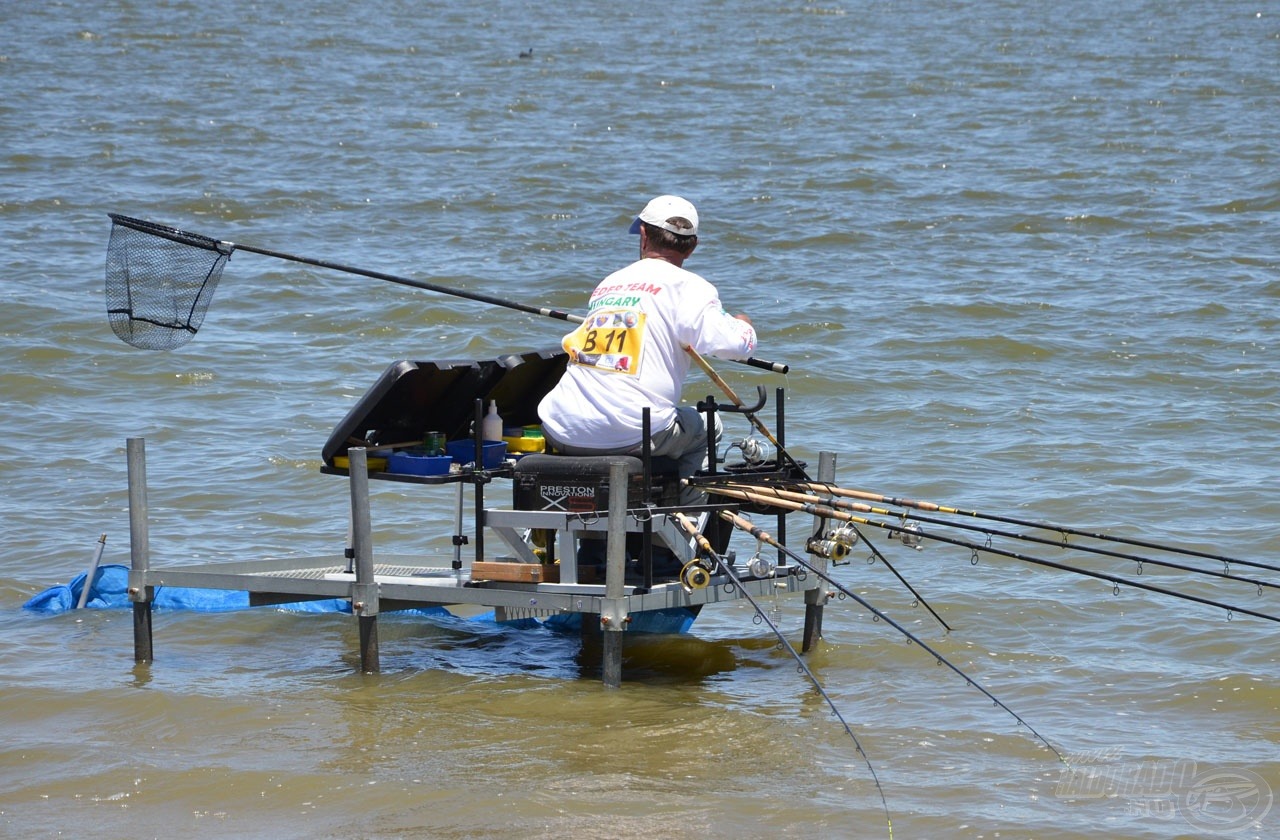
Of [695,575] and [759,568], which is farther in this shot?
[759,568]

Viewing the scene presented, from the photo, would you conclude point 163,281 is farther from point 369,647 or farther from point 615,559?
point 615,559

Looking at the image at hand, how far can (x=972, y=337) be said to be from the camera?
14258 millimetres

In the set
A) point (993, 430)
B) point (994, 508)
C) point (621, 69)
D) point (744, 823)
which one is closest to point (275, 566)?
point (744, 823)

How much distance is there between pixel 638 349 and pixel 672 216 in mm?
570

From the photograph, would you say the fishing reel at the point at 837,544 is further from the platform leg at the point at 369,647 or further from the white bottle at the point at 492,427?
the platform leg at the point at 369,647

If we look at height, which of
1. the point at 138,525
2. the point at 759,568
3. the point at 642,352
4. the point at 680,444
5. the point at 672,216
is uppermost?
the point at 672,216

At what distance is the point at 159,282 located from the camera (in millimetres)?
7469

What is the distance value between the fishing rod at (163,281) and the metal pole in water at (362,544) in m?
0.99

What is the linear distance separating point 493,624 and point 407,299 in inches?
309

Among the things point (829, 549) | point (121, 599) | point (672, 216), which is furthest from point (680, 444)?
point (121, 599)

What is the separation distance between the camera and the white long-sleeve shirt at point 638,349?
6617 millimetres

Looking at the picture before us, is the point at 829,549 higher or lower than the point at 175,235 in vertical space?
lower

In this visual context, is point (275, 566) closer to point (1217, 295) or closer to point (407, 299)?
point (407, 299)

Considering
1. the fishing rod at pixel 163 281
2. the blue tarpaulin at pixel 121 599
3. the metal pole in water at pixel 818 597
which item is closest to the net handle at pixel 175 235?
the fishing rod at pixel 163 281
